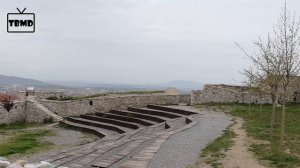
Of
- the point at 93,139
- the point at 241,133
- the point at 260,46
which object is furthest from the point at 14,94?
the point at 260,46

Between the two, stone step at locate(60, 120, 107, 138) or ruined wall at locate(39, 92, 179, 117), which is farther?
ruined wall at locate(39, 92, 179, 117)

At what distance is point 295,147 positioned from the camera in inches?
544

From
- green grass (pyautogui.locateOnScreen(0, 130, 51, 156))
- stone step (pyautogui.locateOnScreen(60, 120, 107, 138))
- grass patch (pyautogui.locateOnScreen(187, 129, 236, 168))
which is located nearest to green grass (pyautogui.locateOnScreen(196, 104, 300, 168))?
grass patch (pyautogui.locateOnScreen(187, 129, 236, 168))

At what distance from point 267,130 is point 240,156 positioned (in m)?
5.61

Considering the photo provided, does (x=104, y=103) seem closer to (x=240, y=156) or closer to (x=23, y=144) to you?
(x=23, y=144)

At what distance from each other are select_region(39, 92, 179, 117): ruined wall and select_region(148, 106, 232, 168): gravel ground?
9.06 metres

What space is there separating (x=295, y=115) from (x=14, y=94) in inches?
683

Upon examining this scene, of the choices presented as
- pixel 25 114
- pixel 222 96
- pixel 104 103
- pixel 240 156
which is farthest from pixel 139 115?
pixel 240 156

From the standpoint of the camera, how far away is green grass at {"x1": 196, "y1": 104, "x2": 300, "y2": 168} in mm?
12016

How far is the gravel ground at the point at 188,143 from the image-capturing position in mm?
11859

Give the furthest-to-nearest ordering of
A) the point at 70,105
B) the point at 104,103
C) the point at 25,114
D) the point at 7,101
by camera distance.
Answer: the point at 104,103, the point at 70,105, the point at 25,114, the point at 7,101

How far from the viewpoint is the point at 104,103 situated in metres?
29.3

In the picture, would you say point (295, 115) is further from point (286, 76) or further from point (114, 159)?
point (114, 159)

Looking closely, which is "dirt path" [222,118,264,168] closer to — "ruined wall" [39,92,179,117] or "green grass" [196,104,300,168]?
"green grass" [196,104,300,168]
